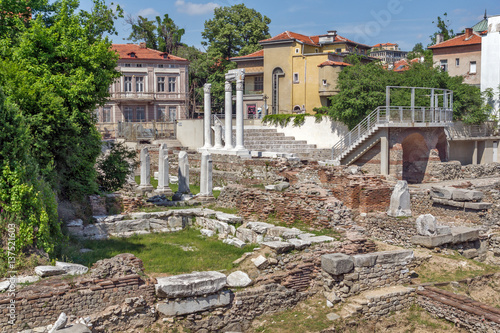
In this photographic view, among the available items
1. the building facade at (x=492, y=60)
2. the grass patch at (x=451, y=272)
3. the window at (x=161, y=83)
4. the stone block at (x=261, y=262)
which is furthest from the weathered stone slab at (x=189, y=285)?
the window at (x=161, y=83)

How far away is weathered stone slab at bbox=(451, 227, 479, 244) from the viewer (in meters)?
13.0

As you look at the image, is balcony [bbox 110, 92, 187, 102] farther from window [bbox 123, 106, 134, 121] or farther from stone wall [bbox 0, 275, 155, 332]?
stone wall [bbox 0, 275, 155, 332]

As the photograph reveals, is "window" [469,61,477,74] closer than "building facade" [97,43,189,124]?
Yes

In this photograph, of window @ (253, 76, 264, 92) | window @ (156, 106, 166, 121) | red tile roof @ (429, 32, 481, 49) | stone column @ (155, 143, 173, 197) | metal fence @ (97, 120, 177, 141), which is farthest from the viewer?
window @ (156, 106, 166, 121)

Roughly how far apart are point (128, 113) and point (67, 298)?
38.6m

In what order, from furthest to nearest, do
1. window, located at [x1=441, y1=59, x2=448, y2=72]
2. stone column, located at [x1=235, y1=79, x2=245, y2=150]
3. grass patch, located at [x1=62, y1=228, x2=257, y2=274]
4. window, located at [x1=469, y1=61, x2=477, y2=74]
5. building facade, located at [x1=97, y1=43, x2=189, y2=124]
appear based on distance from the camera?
building facade, located at [x1=97, y1=43, x2=189, y2=124]
window, located at [x1=441, y1=59, x2=448, y2=72]
window, located at [x1=469, y1=61, x2=477, y2=74]
stone column, located at [x1=235, y1=79, x2=245, y2=150]
grass patch, located at [x1=62, y1=228, x2=257, y2=274]

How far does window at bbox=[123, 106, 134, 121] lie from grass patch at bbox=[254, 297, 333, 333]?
3753 cm

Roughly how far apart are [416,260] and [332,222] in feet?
8.25

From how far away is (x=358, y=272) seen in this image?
9883 mm

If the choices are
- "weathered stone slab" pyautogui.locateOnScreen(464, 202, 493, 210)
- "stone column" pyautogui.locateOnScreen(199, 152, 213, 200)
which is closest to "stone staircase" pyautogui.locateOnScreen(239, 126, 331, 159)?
"stone column" pyautogui.locateOnScreen(199, 152, 213, 200)

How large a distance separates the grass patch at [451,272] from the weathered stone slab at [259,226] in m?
3.56

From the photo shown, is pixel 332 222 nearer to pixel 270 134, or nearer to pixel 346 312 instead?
pixel 346 312

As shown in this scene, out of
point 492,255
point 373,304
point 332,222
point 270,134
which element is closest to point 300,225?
point 332,222

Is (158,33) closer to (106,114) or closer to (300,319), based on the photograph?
(106,114)
